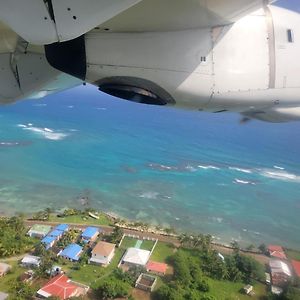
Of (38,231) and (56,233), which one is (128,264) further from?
(38,231)

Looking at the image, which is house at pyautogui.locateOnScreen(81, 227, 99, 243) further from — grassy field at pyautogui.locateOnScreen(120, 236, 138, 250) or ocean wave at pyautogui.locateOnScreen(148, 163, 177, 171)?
ocean wave at pyautogui.locateOnScreen(148, 163, 177, 171)

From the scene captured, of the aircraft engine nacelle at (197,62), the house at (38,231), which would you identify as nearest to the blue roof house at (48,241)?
the house at (38,231)

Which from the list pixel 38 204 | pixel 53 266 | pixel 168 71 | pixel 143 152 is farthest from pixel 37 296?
pixel 143 152

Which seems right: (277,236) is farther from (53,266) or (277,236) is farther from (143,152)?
(143,152)

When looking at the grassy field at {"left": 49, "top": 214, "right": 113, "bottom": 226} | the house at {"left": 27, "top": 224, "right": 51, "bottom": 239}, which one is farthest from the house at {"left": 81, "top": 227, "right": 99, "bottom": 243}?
the house at {"left": 27, "top": 224, "right": 51, "bottom": 239}

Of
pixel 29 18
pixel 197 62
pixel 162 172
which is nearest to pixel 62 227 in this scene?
pixel 162 172
